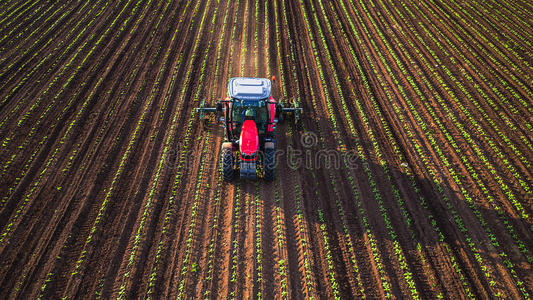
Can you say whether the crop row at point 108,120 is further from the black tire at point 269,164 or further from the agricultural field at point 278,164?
the black tire at point 269,164

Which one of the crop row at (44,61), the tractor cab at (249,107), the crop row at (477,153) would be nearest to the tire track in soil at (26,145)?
the crop row at (44,61)

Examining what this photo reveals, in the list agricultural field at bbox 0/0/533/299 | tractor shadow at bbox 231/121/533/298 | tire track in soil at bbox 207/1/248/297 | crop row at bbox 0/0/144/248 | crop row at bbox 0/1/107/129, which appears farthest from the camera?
crop row at bbox 0/1/107/129

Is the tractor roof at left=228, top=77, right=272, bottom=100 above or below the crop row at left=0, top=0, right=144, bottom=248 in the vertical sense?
above

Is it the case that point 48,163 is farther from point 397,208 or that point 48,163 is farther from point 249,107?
point 397,208

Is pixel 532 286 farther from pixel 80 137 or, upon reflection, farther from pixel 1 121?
pixel 1 121

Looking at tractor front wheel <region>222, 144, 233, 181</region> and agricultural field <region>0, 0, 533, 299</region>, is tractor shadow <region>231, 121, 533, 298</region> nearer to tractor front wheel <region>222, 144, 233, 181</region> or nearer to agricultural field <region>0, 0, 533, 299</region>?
agricultural field <region>0, 0, 533, 299</region>

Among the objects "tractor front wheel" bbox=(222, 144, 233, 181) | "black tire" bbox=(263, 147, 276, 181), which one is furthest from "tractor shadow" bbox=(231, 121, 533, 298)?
"tractor front wheel" bbox=(222, 144, 233, 181)

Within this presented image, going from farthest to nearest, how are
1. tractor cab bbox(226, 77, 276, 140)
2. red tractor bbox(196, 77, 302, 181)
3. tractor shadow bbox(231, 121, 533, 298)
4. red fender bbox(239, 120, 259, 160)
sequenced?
tractor cab bbox(226, 77, 276, 140), red tractor bbox(196, 77, 302, 181), red fender bbox(239, 120, 259, 160), tractor shadow bbox(231, 121, 533, 298)

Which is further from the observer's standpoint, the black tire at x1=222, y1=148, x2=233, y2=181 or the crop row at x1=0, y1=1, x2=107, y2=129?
the crop row at x1=0, y1=1, x2=107, y2=129
